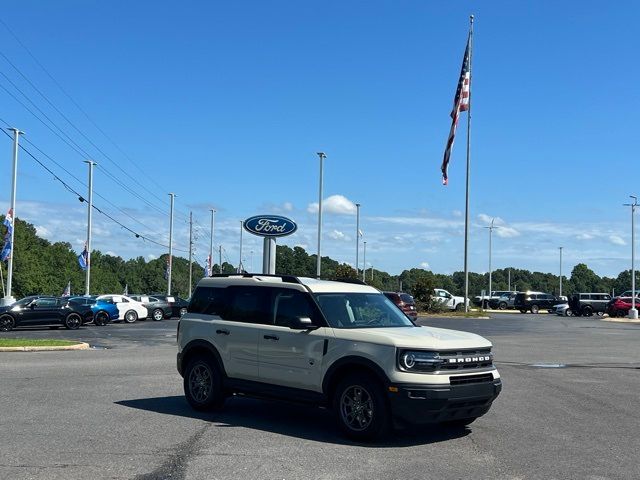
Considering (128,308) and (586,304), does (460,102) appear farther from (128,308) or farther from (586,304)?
(586,304)

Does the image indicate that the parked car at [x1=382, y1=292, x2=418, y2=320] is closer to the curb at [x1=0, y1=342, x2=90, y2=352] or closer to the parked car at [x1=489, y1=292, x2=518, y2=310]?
the curb at [x1=0, y1=342, x2=90, y2=352]

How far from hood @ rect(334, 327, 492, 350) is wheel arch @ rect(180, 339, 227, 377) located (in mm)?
2145

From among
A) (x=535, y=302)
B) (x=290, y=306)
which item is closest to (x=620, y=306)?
(x=535, y=302)

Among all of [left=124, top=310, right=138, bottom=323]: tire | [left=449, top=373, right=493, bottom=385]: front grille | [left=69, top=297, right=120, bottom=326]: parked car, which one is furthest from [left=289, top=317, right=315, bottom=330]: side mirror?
[left=124, top=310, right=138, bottom=323]: tire

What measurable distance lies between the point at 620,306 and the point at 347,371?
51384 mm

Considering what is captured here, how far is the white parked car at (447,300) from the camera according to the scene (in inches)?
2115

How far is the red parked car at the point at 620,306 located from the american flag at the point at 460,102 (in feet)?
76.7

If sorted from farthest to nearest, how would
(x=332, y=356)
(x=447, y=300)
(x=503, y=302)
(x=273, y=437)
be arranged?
(x=503, y=302), (x=447, y=300), (x=332, y=356), (x=273, y=437)

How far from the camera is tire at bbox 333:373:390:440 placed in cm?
820

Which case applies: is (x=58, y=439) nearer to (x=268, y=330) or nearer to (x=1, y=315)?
(x=268, y=330)

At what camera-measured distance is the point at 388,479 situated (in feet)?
22.2

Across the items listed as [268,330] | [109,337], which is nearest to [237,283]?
[268,330]

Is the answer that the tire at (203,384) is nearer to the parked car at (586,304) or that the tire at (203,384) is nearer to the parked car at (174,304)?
the parked car at (174,304)

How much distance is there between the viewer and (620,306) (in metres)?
54.9
